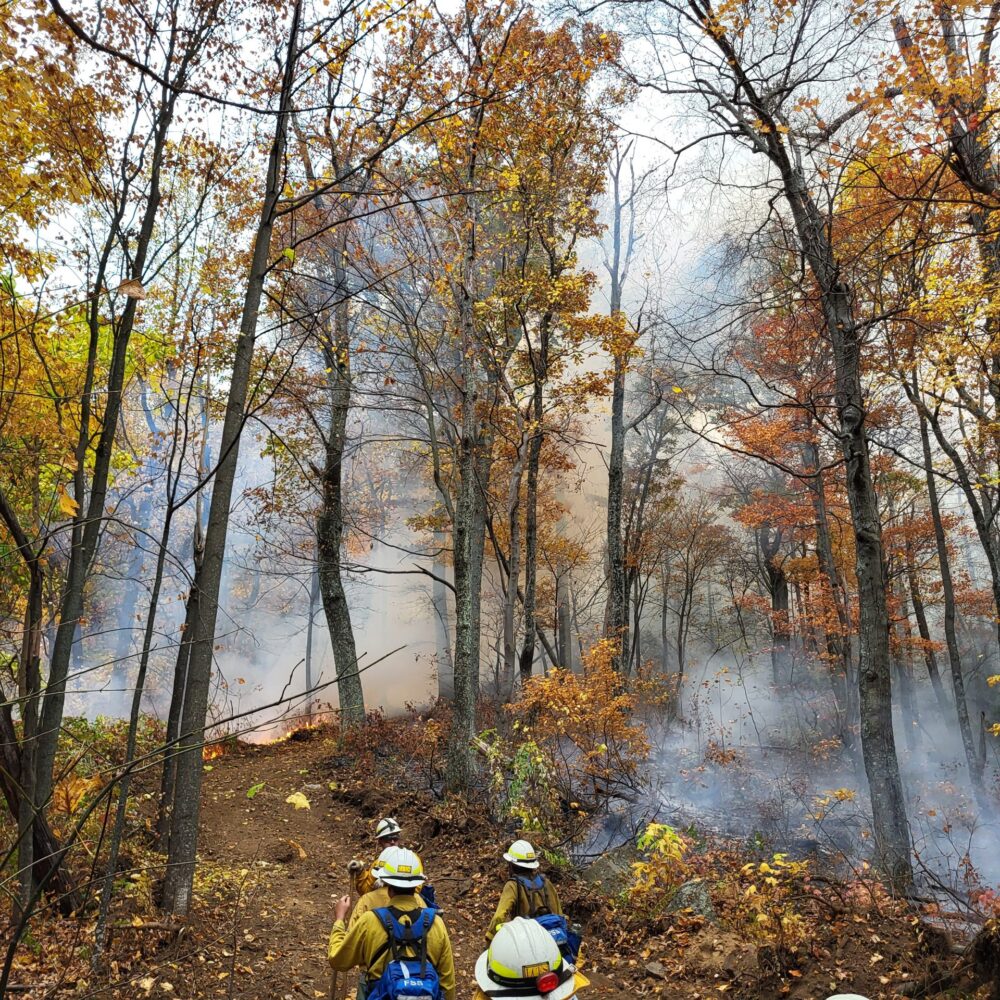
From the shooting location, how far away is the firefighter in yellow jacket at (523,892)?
4996 millimetres

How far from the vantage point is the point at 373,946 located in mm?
3936

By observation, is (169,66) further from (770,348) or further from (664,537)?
(664,537)

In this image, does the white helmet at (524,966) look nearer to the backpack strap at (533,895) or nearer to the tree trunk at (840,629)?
the backpack strap at (533,895)

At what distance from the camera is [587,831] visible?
32.7 ft

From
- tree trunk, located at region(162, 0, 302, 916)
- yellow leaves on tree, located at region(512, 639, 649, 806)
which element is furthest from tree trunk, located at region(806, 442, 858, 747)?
tree trunk, located at region(162, 0, 302, 916)

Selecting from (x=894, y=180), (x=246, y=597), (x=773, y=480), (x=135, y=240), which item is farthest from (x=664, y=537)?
(x=246, y=597)

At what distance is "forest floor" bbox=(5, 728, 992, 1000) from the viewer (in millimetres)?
5258

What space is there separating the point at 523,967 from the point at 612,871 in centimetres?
564

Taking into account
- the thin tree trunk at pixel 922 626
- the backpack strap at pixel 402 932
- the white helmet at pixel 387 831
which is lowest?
the backpack strap at pixel 402 932

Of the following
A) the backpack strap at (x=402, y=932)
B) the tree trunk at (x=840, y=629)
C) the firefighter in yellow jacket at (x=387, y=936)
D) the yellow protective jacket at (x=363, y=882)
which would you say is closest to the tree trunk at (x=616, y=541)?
the tree trunk at (x=840, y=629)

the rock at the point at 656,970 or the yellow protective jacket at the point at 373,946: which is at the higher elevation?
the yellow protective jacket at the point at 373,946

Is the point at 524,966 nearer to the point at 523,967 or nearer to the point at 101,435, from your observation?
the point at 523,967

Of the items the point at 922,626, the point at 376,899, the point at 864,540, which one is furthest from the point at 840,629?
the point at 376,899

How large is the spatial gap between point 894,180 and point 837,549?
1671 centimetres
